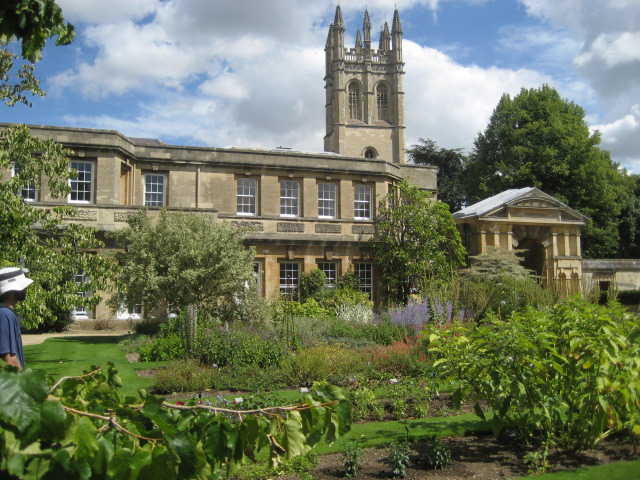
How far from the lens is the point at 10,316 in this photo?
14.5ft

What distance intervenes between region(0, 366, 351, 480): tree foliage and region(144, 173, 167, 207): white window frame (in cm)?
2289

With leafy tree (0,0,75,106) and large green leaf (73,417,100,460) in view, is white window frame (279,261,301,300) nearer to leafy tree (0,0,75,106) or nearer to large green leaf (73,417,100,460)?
leafy tree (0,0,75,106)

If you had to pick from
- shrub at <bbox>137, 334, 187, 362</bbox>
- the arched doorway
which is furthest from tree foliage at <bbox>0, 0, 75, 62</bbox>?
the arched doorway

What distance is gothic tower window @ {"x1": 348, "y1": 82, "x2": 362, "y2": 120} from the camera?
68062 millimetres

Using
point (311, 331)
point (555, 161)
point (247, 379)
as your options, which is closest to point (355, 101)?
point (555, 161)

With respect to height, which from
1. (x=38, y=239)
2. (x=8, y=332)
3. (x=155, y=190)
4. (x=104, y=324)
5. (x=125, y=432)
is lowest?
(x=104, y=324)

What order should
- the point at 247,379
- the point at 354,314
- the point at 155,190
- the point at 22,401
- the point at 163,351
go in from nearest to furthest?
the point at 22,401 → the point at 247,379 → the point at 163,351 → the point at 354,314 → the point at 155,190

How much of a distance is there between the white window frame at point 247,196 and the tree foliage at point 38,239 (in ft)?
44.6

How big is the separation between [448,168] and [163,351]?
45.3m

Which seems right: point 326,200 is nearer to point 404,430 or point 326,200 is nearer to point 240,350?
point 240,350

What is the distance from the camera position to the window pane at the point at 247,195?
26.3 m

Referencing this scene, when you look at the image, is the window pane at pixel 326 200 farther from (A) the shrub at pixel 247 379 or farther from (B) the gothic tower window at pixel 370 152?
(B) the gothic tower window at pixel 370 152

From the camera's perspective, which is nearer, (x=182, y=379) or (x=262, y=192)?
(x=182, y=379)

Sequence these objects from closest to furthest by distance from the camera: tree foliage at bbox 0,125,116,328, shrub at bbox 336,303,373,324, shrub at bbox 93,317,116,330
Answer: tree foliage at bbox 0,125,116,328
shrub at bbox 336,303,373,324
shrub at bbox 93,317,116,330
